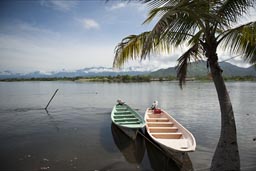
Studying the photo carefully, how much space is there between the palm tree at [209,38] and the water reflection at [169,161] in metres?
2.41

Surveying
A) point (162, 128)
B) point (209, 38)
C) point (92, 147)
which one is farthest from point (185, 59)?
point (92, 147)

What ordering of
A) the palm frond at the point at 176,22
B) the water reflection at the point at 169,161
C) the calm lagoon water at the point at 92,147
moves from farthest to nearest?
the calm lagoon water at the point at 92,147
the water reflection at the point at 169,161
the palm frond at the point at 176,22

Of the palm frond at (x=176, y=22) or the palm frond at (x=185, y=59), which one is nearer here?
the palm frond at (x=176, y=22)

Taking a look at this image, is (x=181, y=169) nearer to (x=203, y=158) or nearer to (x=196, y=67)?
(x=203, y=158)

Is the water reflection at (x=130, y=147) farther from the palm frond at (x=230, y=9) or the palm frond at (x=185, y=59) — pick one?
the palm frond at (x=230, y=9)

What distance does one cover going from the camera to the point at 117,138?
11812 millimetres

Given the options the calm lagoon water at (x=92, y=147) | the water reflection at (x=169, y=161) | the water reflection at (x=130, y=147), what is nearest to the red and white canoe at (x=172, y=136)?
the water reflection at (x=169, y=161)

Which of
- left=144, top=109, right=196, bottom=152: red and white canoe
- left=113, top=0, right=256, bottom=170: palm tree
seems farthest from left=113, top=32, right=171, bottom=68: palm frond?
left=144, top=109, right=196, bottom=152: red and white canoe

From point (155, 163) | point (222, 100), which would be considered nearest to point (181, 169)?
point (155, 163)

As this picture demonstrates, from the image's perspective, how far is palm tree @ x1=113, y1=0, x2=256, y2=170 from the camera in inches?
157

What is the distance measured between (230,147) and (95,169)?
200 inches

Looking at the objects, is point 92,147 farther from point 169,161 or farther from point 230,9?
point 230,9

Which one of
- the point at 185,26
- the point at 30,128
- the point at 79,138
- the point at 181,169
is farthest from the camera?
the point at 30,128

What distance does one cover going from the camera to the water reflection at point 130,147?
9.11 meters
